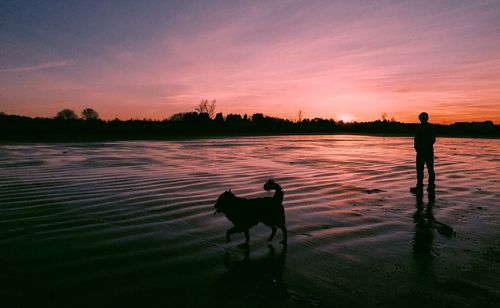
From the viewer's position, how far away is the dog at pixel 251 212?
4867mm

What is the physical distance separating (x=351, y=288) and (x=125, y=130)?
2264 inches

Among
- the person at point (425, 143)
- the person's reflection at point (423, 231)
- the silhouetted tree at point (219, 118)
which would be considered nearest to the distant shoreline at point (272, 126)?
the silhouetted tree at point (219, 118)

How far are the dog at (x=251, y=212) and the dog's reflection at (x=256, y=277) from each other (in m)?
0.37

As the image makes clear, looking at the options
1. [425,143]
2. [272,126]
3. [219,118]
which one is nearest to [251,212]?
[425,143]

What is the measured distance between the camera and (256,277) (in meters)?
3.81

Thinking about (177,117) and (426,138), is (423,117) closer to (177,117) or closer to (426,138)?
(426,138)

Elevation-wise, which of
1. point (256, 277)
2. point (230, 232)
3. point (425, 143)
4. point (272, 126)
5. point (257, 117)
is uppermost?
point (257, 117)

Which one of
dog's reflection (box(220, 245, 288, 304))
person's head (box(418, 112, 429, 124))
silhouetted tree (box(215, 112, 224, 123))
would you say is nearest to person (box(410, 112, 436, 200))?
person's head (box(418, 112, 429, 124))

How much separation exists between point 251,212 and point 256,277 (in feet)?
4.02

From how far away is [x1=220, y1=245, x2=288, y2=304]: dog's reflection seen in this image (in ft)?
11.1

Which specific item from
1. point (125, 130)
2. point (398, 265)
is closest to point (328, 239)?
point (398, 265)

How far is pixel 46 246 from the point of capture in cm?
462

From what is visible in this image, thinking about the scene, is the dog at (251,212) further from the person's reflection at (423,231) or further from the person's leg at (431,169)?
the person's leg at (431,169)

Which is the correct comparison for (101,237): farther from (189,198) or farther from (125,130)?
(125,130)
